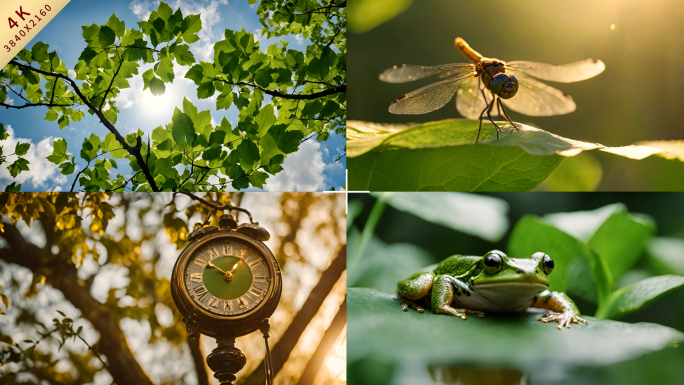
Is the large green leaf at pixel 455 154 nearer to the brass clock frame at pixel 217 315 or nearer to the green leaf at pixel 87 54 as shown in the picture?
the brass clock frame at pixel 217 315

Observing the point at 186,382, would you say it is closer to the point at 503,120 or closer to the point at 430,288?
the point at 430,288

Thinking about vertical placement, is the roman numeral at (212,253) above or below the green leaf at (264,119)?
below

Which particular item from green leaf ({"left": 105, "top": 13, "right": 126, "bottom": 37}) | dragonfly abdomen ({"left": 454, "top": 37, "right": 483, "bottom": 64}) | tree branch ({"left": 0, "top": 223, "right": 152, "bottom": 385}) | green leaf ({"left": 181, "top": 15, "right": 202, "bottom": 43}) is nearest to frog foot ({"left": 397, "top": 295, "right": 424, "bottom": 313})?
dragonfly abdomen ({"left": 454, "top": 37, "right": 483, "bottom": 64})

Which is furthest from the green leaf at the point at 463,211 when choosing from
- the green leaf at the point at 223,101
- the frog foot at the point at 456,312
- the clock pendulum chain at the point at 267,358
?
the green leaf at the point at 223,101

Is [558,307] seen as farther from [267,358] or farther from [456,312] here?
[267,358]

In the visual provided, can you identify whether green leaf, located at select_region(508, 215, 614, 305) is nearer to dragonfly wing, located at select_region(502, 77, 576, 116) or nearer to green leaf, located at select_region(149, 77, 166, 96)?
dragonfly wing, located at select_region(502, 77, 576, 116)
